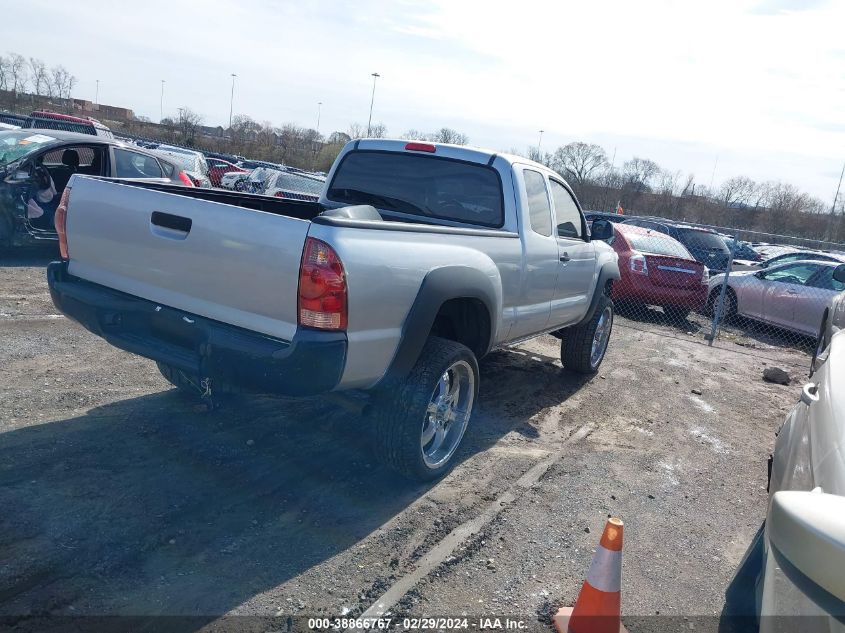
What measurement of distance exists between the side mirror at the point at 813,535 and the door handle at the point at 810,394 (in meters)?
1.36

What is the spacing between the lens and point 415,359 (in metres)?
3.90

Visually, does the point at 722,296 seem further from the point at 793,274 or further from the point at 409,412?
the point at 409,412

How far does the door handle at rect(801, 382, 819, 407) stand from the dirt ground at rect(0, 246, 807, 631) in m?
1.15

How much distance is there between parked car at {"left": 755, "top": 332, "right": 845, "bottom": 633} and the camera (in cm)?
161

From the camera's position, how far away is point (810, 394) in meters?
3.07

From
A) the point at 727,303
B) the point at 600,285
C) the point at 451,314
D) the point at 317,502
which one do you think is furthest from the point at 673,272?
the point at 317,502

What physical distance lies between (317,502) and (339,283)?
4.56 feet

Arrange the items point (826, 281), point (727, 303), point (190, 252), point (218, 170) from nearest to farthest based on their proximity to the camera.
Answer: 1. point (190, 252)
2. point (826, 281)
3. point (727, 303)
4. point (218, 170)

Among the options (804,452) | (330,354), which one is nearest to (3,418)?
(330,354)

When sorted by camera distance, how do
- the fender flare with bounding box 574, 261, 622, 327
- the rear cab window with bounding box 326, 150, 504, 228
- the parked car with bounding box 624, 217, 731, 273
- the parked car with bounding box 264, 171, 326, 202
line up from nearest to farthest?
1. the rear cab window with bounding box 326, 150, 504, 228
2. the fender flare with bounding box 574, 261, 622, 327
3. the parked car with bounding box 264, 171, 326, 202
4. the parked car with bounding box 624, 217, 731, 273

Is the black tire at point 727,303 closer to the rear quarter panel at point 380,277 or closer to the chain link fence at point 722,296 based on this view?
the chain link fence at point 722,296

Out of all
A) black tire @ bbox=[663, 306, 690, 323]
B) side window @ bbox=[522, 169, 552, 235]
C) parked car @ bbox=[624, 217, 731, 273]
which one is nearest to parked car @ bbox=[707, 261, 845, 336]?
black tire @ bbox=[663, 306, 690, 323]

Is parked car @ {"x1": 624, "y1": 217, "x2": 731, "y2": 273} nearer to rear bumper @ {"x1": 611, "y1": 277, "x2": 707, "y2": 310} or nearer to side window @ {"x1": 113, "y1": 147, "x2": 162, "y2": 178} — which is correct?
rear bumper @ {"x1": 611, "y1": 277, "x2": 707, "y2": 310}

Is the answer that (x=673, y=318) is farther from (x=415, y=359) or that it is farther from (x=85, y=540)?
(x=85, y=540)
